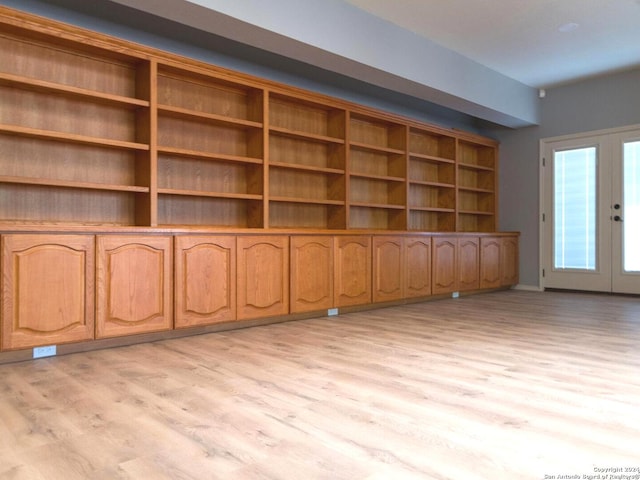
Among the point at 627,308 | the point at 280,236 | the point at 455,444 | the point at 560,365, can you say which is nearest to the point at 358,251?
the point at 280,236

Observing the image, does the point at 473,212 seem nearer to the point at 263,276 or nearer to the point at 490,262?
the point at 490,262

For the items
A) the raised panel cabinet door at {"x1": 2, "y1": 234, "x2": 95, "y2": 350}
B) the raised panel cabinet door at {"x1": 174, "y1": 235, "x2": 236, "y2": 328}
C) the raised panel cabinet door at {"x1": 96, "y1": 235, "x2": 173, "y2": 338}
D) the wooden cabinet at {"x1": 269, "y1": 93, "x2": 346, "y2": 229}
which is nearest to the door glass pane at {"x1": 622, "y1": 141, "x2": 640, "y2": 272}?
the wooden cabinet at {"x1": 269, "y1": 93, "x2": 346, "y2": 229}

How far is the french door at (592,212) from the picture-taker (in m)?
6.12

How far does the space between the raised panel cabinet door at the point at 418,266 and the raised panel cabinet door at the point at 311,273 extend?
1.23m

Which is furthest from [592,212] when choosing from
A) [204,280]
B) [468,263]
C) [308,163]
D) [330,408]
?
[330,408]

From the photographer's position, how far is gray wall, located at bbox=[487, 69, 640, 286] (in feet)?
20.3

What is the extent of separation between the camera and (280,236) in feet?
14.3

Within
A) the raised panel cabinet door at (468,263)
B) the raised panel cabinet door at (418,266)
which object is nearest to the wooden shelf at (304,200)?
the raised panel cabinet door at (418,266)

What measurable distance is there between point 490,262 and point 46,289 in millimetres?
5504

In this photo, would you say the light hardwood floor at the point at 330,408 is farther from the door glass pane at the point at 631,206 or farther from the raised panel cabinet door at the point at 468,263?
the door glass pane at the point at 631,206

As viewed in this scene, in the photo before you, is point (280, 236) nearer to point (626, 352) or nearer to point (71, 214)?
point (71, 214)

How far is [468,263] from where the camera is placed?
21.0ft

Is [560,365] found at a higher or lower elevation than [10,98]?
lower

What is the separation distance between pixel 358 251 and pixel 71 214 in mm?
2683
